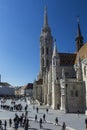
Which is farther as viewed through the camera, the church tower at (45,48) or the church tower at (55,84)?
the church tower at (45,48)

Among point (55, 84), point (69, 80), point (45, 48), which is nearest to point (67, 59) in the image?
point (55, 84)

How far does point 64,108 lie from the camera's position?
160ft

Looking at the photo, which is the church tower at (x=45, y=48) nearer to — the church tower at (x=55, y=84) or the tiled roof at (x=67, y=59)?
the tiled roof at (x=67, y=59)

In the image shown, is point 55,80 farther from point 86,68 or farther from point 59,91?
point 86,68

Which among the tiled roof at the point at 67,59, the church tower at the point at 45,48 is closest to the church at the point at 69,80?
the tiled roof at the point at 67,59

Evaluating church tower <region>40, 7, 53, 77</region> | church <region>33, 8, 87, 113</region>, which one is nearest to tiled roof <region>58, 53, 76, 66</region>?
church <region>33, 8, 87, 113</region>

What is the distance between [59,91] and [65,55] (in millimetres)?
10644

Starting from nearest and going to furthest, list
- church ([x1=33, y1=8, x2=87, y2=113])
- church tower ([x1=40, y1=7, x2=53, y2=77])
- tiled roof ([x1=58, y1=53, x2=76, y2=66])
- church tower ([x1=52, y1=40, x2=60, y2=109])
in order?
church ([x1=33, y1=8, x2=87, y2=113]) < church tower ([x1=52, y1=40, x2=60, y2=109]) < tiled roof ([x1=58, y1=53, x2=76, y2=66]) < church tower ([x1=40, y1=7, x2=53, y2=77])

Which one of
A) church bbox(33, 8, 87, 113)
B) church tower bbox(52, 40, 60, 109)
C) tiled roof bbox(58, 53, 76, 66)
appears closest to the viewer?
church bbox(33, 8, 87, 113)

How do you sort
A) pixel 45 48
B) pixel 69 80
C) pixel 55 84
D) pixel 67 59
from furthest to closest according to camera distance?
pixel 45 48
pixel 67 59
pixel 55 84
pixel 69 80

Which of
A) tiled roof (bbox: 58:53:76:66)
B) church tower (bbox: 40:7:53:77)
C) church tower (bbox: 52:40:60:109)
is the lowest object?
church tower (bbox: 52:40:60:109)

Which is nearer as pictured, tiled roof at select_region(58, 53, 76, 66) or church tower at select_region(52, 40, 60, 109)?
church tower at select_region(52, 40, 60, 109)

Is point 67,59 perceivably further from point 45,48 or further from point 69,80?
point 45,48

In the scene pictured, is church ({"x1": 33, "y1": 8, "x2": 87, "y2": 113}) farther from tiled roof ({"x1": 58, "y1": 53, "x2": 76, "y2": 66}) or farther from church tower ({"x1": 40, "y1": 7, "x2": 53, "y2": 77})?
church tower ({"x1": 40, "y1": 7, "x2": 53, "y2": 77})
